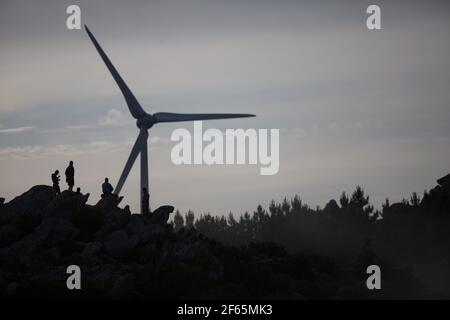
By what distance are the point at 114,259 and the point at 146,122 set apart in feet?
66.4

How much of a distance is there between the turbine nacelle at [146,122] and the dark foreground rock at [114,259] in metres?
12.0

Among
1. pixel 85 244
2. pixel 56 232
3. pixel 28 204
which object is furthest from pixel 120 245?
pixel 28 204

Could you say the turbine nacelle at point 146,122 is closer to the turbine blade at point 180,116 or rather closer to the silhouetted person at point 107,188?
the turbine blade at point 180,116

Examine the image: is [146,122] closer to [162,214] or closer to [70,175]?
[162,214]

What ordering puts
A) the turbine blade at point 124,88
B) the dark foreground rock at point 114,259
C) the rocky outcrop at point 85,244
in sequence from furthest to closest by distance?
the turbine blade at point 124,88 → the rocky outcrop at point 85,244 → the dark foreground rock at point 114,259

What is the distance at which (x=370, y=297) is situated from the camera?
12862cm

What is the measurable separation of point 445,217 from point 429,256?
14754 millimetres

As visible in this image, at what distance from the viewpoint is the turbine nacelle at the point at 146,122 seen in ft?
451

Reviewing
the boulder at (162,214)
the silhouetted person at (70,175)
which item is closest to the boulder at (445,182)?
the boulder at (162,214)

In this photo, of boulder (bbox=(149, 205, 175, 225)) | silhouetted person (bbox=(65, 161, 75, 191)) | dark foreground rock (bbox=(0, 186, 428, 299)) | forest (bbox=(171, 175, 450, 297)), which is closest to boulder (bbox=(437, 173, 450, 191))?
forest (bbox=(171, 175, 450, 297))

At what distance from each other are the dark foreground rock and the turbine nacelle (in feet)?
39.3

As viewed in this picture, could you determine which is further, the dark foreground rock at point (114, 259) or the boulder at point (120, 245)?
the boulder at point (120, 245)

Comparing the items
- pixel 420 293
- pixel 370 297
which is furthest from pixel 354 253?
pixel 370 297
